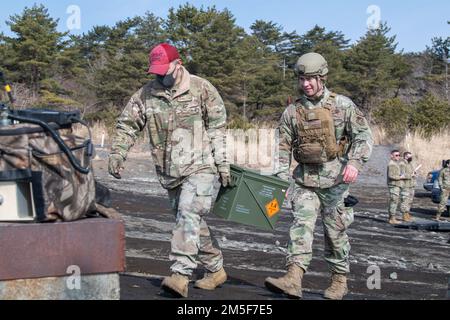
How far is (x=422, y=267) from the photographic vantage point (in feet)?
34.2

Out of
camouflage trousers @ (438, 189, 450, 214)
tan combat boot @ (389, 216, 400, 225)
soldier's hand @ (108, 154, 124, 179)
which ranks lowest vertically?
tan combat boot @ (389, 216, 400, 225)

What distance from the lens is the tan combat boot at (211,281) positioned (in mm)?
6547

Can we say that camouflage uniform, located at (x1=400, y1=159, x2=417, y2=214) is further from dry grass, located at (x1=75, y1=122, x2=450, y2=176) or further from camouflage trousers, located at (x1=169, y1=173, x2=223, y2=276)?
camouflage trousers, located at (x1=169, y1=173, x2=223, y2=276)

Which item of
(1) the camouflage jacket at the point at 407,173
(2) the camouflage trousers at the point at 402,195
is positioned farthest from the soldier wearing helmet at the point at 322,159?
(1) the camouflage jacket at the point at 407,173

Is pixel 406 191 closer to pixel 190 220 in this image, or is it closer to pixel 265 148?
pixel 190 220

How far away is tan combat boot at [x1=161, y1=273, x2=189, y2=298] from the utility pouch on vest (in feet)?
5.07

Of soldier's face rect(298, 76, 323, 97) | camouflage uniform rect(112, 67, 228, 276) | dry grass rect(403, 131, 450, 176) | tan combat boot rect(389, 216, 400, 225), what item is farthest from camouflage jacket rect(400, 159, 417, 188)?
camouflage uniform rect(112, 67, 228, 276)

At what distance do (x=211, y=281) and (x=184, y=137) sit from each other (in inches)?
52.2

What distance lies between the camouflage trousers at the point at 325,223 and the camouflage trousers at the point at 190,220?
0.81 metres

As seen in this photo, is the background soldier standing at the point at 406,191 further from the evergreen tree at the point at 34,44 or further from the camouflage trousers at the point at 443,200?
the evergreen tree at the point at 34,44

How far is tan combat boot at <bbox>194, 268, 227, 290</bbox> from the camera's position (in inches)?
258

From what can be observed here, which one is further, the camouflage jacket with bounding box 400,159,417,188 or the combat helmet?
the camouflage jacket with bounding box 400,159,417,188

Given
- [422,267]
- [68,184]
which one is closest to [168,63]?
[68,184]
